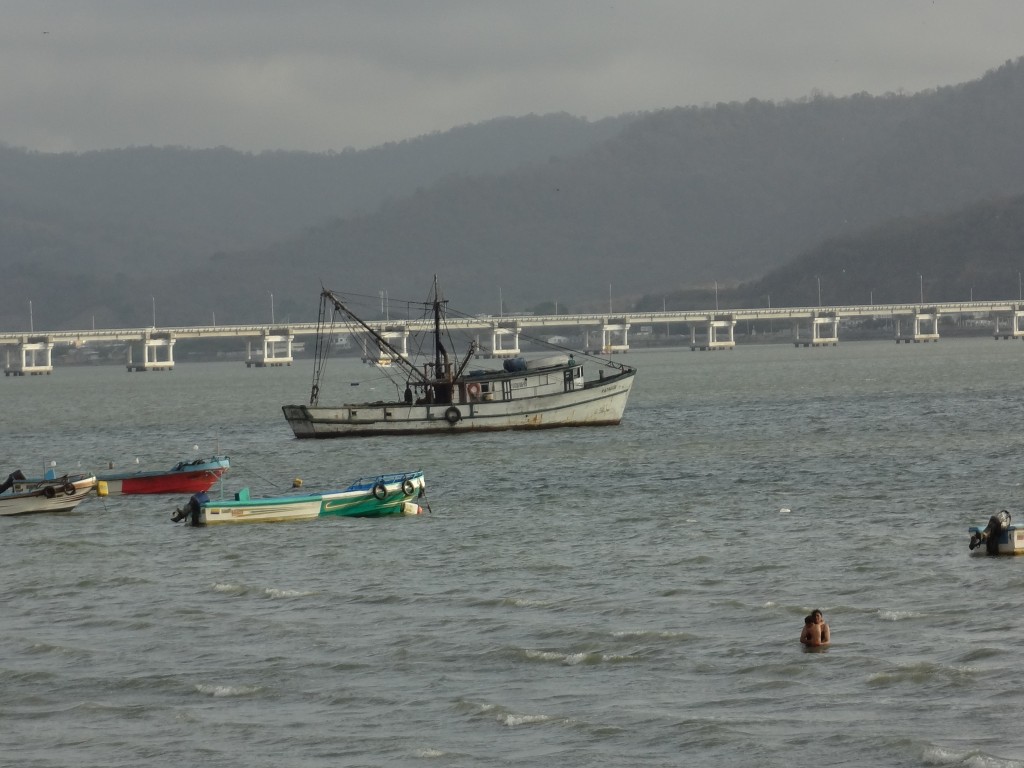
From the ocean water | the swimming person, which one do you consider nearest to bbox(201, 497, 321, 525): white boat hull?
the ocean water

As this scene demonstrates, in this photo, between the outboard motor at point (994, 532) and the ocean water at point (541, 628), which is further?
the outboard motor at point (994, 532)

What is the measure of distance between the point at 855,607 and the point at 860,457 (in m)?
40.7

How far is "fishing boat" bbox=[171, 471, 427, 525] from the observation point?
2063 inches

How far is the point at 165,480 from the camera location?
64375 mm

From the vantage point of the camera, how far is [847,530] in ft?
149

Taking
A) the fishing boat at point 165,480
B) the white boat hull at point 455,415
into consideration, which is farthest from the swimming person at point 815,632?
the white boat hull at point 455,415

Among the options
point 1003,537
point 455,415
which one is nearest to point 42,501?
point 1003,537

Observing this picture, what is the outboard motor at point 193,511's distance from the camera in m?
52.2

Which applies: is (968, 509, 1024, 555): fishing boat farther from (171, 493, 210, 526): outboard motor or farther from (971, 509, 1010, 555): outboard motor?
(171, 493, 210, 526): outboard motor

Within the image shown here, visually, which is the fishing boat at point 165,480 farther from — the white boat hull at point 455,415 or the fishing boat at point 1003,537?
the fishing boat at point 1003,537

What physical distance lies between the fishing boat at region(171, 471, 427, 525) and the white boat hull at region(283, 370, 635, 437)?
1614 inches

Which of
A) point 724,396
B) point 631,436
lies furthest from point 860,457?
point 724,396

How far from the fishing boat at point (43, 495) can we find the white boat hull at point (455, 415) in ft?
128

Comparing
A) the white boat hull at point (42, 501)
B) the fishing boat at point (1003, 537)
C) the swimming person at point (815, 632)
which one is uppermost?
the fishing boat at point (1003, 537)
